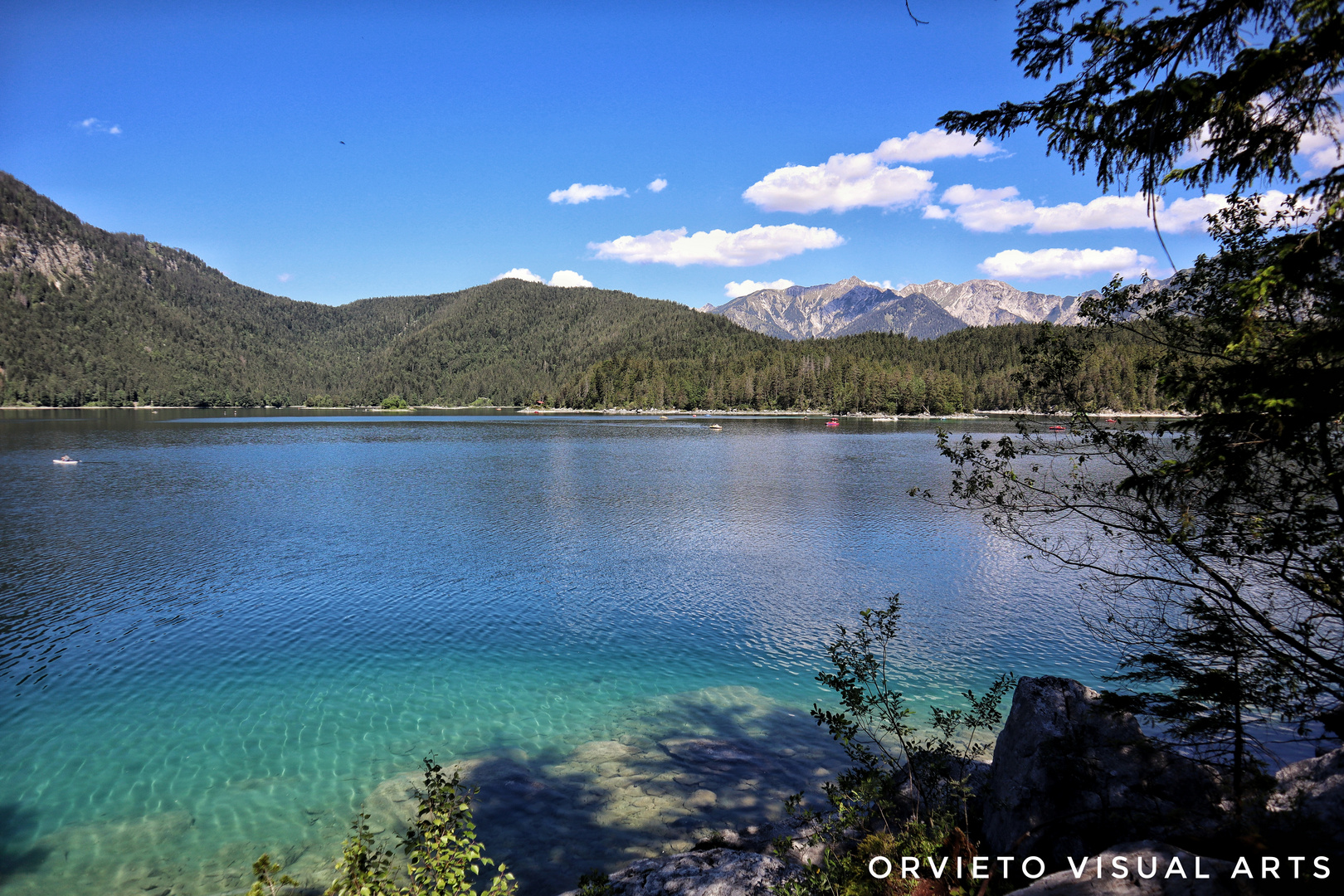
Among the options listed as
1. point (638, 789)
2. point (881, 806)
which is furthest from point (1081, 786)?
point (638, 789)

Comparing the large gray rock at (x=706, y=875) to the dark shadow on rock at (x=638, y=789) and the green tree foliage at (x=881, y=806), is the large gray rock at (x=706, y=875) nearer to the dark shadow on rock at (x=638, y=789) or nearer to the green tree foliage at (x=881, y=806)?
the green tree foliage at (x=881, y=806)

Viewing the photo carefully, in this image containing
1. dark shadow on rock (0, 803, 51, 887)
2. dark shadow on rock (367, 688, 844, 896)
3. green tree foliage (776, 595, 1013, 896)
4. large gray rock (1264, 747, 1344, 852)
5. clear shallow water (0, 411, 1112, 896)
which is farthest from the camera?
clear shallow water (0, 411, 1112, 896)

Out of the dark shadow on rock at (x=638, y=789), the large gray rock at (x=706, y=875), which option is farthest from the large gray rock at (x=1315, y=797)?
the dark shadow on rock at (x=638, y=789)

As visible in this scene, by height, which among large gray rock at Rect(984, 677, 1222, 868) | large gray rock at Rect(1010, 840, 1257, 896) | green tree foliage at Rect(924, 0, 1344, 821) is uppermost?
green tree foliage at Rect(924, 0, 1344, 821)

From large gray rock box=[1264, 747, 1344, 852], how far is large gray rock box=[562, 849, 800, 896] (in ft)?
17.3

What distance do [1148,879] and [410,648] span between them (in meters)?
18.9

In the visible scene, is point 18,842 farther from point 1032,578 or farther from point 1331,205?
point 1032,578

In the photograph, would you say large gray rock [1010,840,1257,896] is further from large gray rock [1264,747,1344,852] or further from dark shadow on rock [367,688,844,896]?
dark shadow on rock [367,688,844,896]

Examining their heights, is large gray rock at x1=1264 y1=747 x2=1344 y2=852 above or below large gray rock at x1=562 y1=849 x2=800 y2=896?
above

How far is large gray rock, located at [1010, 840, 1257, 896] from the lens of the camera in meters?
4.78

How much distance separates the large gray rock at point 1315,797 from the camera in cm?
568

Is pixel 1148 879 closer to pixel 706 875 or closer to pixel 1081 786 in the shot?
pixel 1081 786

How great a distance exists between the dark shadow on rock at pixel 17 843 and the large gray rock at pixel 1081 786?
49.9 feet

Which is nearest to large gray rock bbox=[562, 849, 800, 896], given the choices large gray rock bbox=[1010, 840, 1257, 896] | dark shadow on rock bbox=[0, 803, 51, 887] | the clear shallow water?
the clear shallow water
